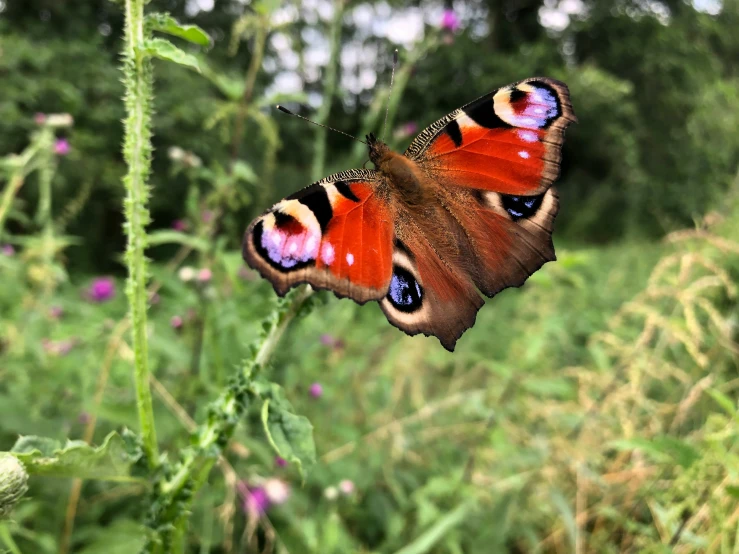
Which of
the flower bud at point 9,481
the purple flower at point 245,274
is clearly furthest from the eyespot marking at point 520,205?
the purple flower at point 245,274

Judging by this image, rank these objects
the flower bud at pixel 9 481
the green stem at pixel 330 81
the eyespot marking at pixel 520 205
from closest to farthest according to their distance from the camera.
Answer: the flower bud at pixel 9 481 < the eyespot marking at pixel 520 205 < the green stem at pixel 330 81

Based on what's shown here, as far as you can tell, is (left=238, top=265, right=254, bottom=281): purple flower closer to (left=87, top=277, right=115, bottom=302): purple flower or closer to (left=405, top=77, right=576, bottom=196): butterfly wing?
(left=87, top=277, right=115, bottom=302): purple flower

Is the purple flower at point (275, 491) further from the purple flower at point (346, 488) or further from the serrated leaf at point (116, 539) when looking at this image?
the serrated leaf at point (116, 539)

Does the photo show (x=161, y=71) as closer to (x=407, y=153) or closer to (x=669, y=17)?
(x=407, y=153)

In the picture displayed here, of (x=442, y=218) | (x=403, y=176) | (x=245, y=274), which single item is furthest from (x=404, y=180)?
(x=245, y=274)

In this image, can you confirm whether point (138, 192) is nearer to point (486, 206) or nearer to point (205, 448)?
point (205, 448)

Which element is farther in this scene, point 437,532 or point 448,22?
point 448,22
